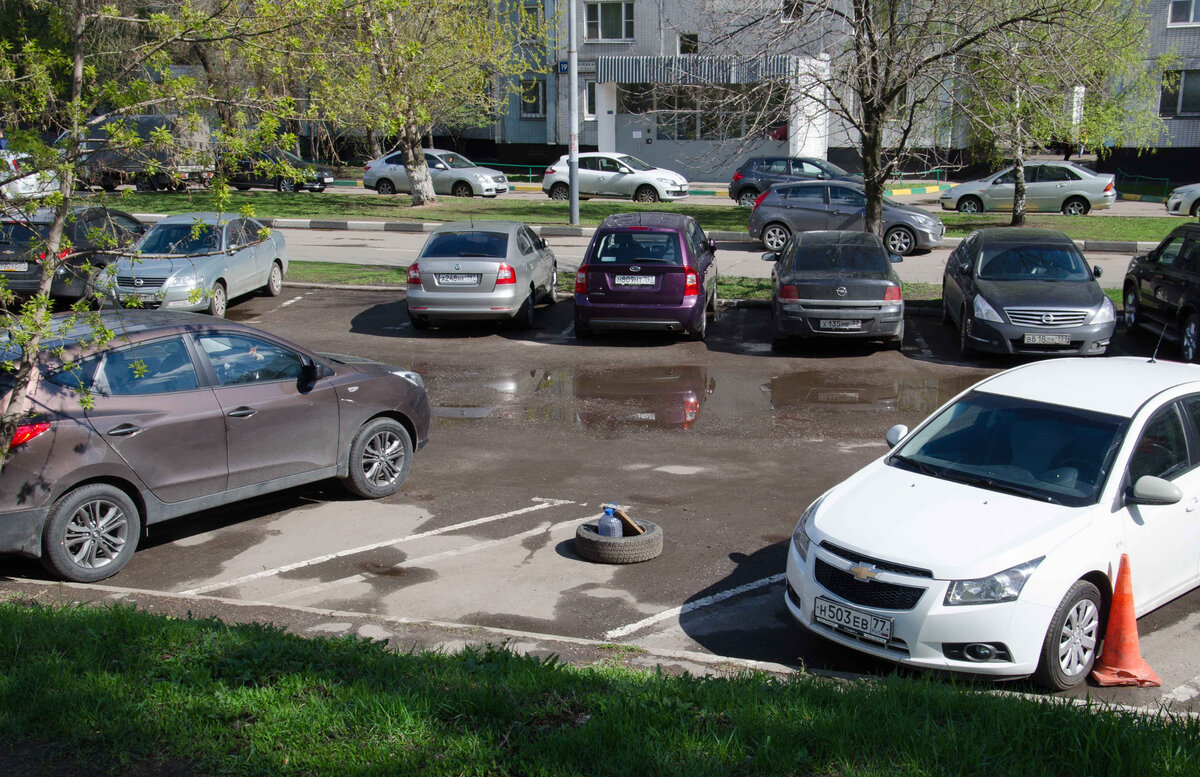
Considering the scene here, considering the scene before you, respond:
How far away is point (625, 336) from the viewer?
16109 millimetres

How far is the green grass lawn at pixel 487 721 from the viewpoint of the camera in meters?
4.00

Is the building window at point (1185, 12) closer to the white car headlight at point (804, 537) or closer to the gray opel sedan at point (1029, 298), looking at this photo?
the gray opel sedan at point (1029, 298)

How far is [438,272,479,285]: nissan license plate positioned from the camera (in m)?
15.2

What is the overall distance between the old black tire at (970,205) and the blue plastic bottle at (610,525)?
27.0 metres

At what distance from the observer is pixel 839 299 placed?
14.3 m

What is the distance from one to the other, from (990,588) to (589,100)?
141ft

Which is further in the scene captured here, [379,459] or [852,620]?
[379,459]

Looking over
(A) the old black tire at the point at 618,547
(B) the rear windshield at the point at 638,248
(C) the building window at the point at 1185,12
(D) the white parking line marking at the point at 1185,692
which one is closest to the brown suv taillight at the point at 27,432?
(A) the old black tire at the point at 618,547

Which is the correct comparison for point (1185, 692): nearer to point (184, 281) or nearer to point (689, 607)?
point (689, 607)

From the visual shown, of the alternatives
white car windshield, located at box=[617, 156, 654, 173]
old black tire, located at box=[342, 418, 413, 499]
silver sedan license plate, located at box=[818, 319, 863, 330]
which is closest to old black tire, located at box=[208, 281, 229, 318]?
old black tire, located at box=[342, 418, 413, 499]

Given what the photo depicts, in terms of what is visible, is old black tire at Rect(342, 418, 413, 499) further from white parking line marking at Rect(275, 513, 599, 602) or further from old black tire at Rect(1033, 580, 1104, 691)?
old black tire at Rect(1033, 580, 1104, 691)

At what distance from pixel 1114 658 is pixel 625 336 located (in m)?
10.9

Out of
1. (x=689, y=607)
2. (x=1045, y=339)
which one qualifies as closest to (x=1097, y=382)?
(x=689, y=607)

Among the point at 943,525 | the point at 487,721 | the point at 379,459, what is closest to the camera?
the point at 487,721
